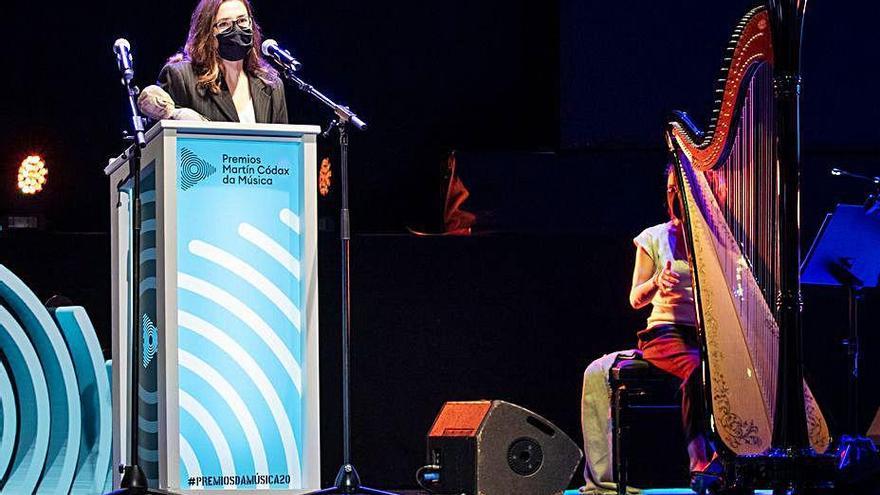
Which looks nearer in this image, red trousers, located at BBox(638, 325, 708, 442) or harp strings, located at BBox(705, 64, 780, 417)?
harp strings, located at BBox(705, 64, 780, 417)

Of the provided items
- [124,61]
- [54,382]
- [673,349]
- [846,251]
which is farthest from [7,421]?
[846,251]

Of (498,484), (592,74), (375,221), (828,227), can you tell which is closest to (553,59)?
(592,74)

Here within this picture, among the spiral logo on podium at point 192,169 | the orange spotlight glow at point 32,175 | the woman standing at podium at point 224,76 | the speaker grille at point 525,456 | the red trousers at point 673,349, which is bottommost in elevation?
the speaker grille at point 525,456

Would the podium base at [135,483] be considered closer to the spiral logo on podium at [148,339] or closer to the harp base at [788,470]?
the spiral logo on podium at [148,339]

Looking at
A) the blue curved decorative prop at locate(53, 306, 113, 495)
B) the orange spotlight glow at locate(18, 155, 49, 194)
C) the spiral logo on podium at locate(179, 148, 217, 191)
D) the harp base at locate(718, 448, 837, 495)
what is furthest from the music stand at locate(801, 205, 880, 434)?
the orange spotlight glow at locate(18, 155, 49, 194)

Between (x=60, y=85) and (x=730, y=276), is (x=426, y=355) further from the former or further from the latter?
(x=60, y=85)

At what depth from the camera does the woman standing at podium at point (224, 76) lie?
4.20m

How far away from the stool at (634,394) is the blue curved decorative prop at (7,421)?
7.78 ft

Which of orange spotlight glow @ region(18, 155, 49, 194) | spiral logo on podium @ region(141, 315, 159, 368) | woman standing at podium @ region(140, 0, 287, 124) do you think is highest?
woman standing at podium @ region(140, 0, 287, 124)

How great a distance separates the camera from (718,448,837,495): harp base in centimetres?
355

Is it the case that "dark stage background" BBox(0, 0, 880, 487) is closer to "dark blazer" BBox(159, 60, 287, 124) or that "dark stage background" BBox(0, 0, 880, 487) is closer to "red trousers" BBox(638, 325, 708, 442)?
"red trousers" BBox(638, 325, 708, 442)

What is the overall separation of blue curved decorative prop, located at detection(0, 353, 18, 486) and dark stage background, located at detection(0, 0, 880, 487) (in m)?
0.42

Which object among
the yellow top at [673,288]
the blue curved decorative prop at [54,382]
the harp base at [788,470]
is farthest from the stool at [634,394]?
the blue curved decorative prop at [54,382]

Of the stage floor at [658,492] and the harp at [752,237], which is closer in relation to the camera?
the harp at [752,237]
